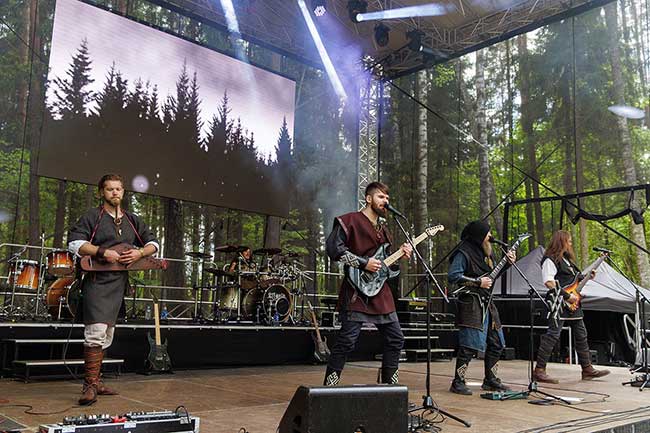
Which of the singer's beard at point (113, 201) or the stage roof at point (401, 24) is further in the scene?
the stage roof at point (401, 24)

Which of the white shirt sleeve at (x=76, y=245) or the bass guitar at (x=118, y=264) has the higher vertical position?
the white shirt sleeve at (x=76, y=245)

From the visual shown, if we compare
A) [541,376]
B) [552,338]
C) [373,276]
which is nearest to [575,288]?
[552,338]

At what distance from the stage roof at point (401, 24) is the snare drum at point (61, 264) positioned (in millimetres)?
5840

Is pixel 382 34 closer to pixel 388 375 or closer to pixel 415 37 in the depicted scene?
pixel 415 37

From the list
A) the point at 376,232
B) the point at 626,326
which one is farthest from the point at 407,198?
the point at 376,232

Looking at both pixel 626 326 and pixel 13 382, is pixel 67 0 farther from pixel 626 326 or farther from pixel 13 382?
pixel 626 326

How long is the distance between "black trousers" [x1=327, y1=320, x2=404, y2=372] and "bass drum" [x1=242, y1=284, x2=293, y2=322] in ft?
16.9

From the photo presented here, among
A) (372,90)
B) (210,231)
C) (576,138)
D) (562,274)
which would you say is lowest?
(562,274)

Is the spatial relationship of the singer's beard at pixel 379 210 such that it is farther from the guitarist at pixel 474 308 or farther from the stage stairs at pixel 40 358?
the stage stairs at pixel 40 358

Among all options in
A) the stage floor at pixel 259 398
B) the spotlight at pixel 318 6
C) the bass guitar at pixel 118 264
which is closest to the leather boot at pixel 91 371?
the stage floor at pixel 259 398

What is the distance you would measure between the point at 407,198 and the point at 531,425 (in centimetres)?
1350

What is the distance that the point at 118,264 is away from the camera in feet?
14.1

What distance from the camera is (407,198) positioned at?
667 inches

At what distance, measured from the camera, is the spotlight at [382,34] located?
12.1 m
